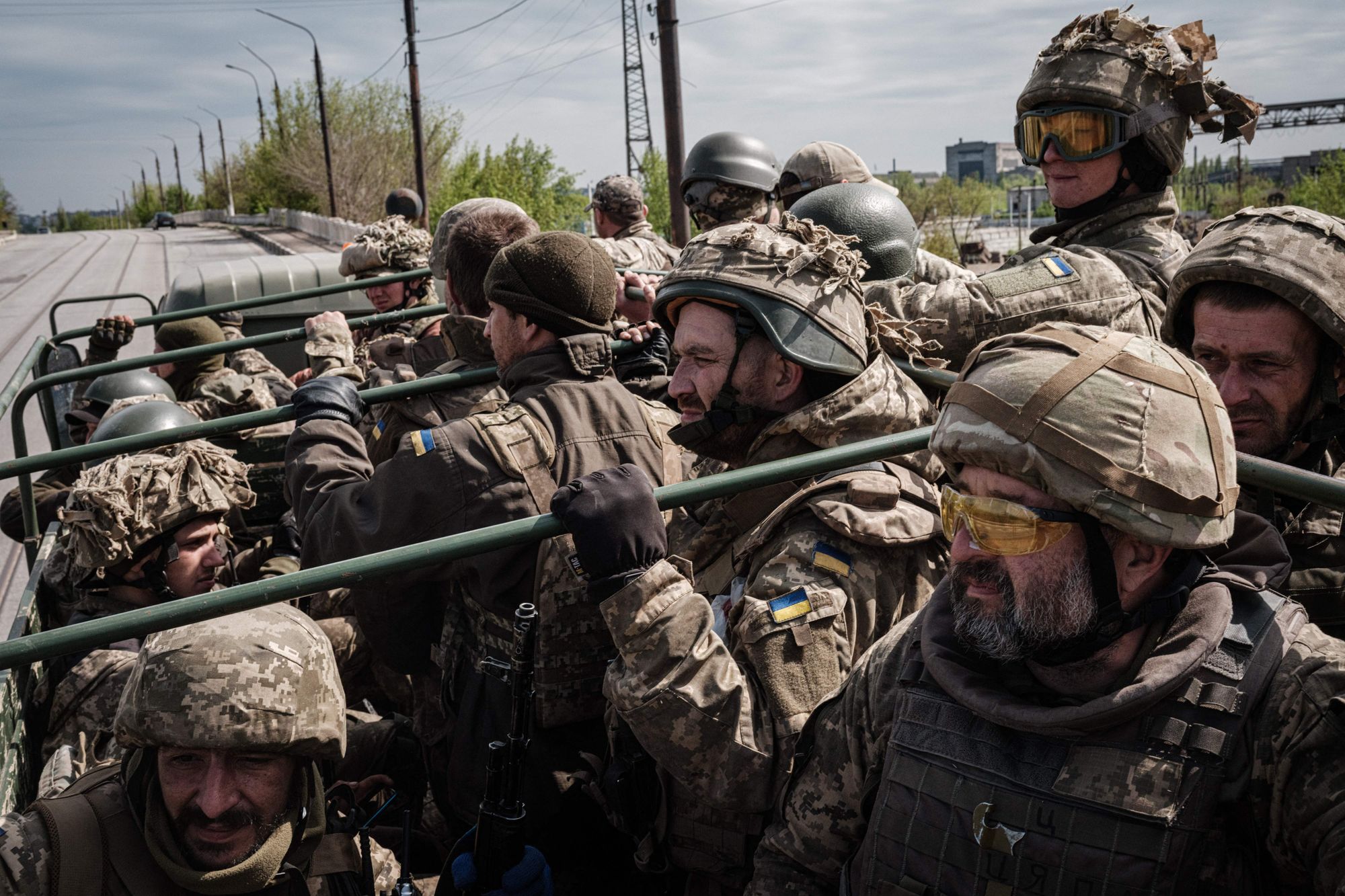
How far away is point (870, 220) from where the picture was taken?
151 inches

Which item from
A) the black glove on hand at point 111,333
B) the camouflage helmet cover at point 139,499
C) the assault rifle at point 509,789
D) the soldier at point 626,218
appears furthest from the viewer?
the soldier at point 626,218

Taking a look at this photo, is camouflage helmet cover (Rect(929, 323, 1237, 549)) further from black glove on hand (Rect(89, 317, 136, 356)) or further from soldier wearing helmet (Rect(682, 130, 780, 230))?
black glove on hand (Rect(89, 317, 136, 356))

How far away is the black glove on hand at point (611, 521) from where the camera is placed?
2.16 m

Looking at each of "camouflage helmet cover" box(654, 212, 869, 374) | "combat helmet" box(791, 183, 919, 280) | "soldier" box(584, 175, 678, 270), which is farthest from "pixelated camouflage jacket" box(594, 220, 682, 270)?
"camouflage helmet cover" box(654, 212, 869, 374)

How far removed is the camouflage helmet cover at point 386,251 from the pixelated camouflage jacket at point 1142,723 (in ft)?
17.6

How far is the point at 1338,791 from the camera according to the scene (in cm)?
157

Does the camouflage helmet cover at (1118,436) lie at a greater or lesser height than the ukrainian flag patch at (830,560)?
greater

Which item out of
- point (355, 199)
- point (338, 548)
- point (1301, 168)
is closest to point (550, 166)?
point (355, 199)

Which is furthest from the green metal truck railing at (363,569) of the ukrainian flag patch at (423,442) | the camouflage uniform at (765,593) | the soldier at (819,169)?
the soldier at (819,169)

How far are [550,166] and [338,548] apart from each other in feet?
139

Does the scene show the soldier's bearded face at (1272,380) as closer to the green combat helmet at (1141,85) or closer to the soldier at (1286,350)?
the soldier at (1286,350)

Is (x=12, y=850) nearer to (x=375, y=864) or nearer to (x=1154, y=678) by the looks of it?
(x=375, y=864)

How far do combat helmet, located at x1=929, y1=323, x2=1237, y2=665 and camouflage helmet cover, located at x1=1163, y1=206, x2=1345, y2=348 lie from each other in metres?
1.00

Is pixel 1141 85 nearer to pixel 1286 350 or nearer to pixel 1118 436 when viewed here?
pixel 1286 350
